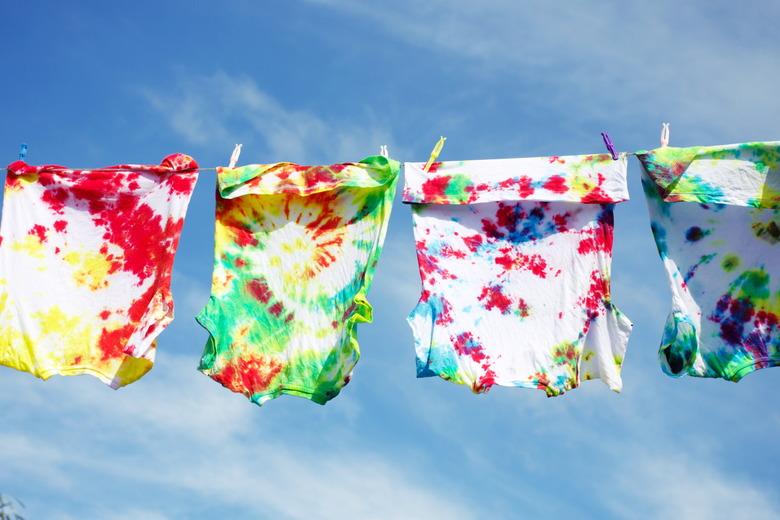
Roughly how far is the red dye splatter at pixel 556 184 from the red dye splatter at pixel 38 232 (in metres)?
3.16

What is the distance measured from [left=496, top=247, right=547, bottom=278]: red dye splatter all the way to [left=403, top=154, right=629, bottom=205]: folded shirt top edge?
33cm

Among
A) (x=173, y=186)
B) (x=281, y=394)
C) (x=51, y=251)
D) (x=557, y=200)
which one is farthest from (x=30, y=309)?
A: (x=557, y=200)

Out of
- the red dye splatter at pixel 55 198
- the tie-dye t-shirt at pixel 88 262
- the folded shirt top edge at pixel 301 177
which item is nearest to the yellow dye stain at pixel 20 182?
the tie-dye t-shirt at pixel 88 262

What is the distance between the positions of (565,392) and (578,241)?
91 centimetres

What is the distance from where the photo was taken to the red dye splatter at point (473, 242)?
7227 mm

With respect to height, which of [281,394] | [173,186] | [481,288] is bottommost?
[281,394]

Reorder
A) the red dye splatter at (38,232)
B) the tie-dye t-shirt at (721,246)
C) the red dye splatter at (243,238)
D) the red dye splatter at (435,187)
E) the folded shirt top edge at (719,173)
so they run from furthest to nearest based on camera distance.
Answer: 1. the red dye splatter at (38,232)
2. the red dye splatter at (243,238)
3. the red dye splatter at (435,187)
4. the folded shirt top edge at (719,173)
5. the tie-dye t-shirt at (721,246)

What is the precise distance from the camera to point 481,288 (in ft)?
23.4

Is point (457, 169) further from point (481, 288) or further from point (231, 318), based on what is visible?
point (231, 318)

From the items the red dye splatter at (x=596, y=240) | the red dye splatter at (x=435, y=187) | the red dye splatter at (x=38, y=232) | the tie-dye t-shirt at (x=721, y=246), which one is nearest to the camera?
the tie-dye t-shirt at (x=721, y=246)

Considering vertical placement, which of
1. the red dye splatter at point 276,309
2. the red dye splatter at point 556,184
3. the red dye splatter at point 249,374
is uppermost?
the red dye splatter at point 556,184

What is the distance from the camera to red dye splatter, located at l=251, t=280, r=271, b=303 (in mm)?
7293

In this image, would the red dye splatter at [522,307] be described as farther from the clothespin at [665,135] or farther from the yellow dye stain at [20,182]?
the yellow dye stain at [20,182]

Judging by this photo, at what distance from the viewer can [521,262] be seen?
716cm
